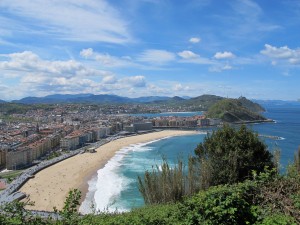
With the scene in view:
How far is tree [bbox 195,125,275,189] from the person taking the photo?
1778 centimetres

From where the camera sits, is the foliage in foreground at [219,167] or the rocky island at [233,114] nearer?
the foliage in foreground at [219,167]

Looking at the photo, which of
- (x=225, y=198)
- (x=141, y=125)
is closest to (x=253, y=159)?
(x=225, y=198)

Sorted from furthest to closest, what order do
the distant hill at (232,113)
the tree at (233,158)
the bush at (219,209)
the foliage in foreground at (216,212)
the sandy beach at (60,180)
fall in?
the distant hill at (232,113), the sandy beach at (60,180), the tree at (233,158), the bush at (219,209), the foliage in foreground at (216,212)

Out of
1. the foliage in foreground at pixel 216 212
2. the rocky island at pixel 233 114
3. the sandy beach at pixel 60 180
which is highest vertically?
the foliage in foreground at pixel 216 212

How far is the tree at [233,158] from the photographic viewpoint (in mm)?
17781

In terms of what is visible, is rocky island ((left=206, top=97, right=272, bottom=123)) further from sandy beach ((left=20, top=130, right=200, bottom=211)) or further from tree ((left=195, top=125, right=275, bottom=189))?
tree ((left=195, top=125, right=275, bottom=189))

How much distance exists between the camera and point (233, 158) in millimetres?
17672

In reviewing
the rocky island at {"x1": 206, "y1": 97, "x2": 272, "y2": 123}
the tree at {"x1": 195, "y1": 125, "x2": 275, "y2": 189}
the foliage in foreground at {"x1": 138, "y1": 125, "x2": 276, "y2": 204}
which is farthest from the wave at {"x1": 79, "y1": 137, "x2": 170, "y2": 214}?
the rocky island at {"x1": 206, "y1": 97, "x2": 272, "y2": 123}

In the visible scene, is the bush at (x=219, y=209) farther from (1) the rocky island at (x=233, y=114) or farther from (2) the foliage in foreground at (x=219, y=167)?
(1) the rocky island at (x=233, y=114)

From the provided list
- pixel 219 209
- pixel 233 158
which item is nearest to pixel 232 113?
pixel 233 158

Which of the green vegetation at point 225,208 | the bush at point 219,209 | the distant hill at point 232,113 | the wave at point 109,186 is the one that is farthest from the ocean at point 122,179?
the distant hill at point 232,113

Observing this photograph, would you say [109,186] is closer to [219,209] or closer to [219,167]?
[219,167]

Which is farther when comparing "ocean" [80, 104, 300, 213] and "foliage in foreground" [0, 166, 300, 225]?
"ocean" [80, 104, 300, 213]

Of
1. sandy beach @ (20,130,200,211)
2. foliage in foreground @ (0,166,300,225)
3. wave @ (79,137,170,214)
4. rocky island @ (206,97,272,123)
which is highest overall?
foliage in foreground @ (0,166,300,225)
